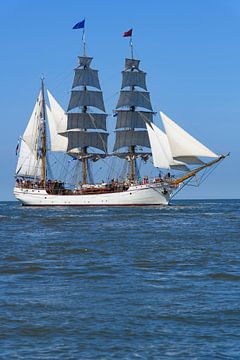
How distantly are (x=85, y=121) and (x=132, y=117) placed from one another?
25.8 ft

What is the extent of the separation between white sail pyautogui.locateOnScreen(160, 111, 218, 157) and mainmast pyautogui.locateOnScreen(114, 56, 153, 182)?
17.9 m

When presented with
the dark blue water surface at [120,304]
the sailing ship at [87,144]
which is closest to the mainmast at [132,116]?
the sailing ship at [87,144]

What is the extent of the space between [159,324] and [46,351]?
256 cm

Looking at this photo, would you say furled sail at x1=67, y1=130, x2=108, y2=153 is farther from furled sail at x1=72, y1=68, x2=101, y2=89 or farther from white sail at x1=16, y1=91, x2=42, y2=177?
furled sail at x1=72, y1=68, x2=101, y2=89

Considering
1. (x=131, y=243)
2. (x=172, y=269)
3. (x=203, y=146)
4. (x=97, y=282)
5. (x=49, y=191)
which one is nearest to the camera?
(x=97, y=282)

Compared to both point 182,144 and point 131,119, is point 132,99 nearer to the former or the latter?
point 131,119

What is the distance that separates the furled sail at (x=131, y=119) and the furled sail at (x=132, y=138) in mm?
1243

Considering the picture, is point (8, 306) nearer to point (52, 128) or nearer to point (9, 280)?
point (9, 280)

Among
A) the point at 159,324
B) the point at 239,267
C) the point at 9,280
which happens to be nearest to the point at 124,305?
the point at 159,324

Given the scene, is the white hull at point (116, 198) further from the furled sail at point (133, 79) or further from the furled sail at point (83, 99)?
the furled sail at point (133, 79)

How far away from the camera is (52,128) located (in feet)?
345

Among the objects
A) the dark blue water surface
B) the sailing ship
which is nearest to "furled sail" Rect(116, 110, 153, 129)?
the sailing ship

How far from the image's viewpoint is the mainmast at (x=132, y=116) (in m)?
103

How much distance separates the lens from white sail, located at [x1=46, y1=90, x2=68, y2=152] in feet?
345
